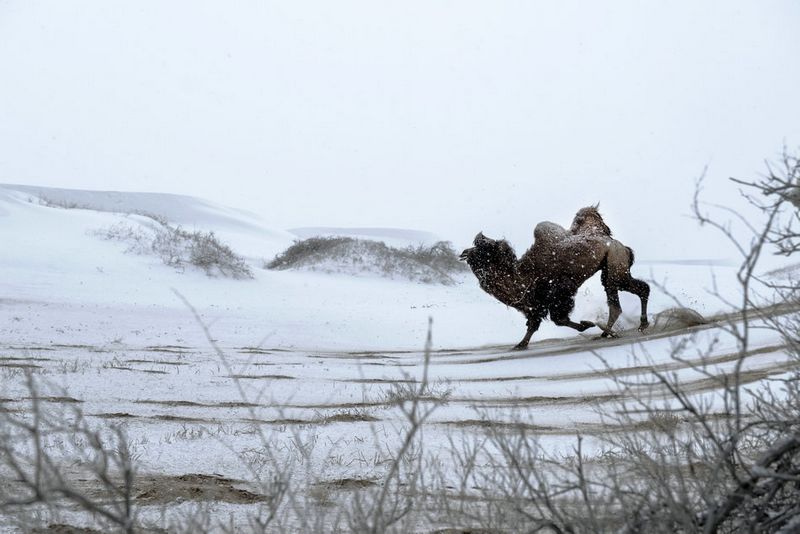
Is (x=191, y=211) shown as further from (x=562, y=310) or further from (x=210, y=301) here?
(x=562, y=310)

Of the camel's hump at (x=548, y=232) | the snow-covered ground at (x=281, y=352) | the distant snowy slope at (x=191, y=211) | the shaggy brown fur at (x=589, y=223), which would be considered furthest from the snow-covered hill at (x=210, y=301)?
the distant snowy slope at (x=191, y=211)

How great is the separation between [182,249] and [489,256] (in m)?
14.9

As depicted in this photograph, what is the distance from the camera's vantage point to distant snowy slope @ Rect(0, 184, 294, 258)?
43344 millimetres

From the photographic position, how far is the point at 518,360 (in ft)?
32.7

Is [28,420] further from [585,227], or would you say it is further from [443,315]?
[443,315]

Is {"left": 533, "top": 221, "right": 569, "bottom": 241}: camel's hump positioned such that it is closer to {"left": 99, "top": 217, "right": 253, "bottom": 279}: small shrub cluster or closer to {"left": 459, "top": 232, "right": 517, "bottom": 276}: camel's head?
{"left": 459, "top": 232, "right": 517, "bottom": 276}: camel's head

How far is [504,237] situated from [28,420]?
7103 millimetres

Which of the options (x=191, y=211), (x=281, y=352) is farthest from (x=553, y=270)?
(x=191, y=211)

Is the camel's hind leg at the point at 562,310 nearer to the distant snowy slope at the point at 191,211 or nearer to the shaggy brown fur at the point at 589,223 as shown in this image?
the shaggy brown fur at the point at 589,223

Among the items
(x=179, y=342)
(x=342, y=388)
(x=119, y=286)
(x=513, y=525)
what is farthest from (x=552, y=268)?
(x=119, y=286)

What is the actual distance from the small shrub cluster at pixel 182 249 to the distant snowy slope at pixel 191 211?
14069 millimetres

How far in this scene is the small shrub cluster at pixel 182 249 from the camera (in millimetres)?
21922

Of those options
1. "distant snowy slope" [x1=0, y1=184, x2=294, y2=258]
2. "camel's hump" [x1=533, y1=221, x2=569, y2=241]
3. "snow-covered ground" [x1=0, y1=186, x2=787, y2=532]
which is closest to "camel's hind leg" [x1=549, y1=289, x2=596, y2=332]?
"snow-covered ground" [x1=0, y1=186, x2=787, y2=532]

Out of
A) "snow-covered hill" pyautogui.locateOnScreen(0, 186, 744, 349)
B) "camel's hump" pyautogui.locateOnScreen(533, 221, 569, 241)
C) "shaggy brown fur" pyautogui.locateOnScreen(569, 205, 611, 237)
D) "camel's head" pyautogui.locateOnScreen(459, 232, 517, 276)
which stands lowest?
"snow-covered hill" pyautogui.locateOnScreen(0, 186, 744, 349)
